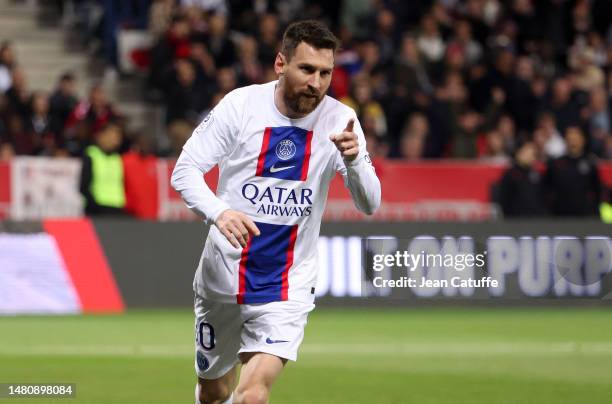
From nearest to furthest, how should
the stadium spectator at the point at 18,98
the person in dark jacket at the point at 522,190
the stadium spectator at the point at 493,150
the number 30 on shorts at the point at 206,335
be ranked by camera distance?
1. the number 30 on shorts at the point at 206,335
2. the person in dark jacket at the point at 522,190
3. the stadium spectator at the point at 18,98
4. the stadium spectator at the point at 493,150

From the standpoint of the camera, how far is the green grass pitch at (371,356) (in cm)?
1017

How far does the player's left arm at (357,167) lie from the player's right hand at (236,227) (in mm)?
544

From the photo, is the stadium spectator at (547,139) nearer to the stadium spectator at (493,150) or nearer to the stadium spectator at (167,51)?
the stadium spectator at (493,150)

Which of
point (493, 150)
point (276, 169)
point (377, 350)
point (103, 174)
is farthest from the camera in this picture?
point (493, 150)

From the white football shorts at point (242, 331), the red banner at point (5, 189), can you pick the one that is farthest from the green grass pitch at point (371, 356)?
the red banner at point (5, 189)

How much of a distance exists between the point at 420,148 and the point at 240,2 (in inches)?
175

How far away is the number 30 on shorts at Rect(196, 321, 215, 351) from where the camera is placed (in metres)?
7.20

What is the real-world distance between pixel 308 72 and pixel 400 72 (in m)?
14.9

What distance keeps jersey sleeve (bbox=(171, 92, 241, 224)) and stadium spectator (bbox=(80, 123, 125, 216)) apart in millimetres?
9991

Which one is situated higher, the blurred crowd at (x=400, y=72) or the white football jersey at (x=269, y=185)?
the white football jersey at (x=269, y=185)

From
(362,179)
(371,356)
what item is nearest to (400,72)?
(371,356)

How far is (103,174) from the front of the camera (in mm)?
17062

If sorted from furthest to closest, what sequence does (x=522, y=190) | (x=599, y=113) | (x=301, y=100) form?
(x=599, y=113), (x=522, y=190), (x=301, y=100)

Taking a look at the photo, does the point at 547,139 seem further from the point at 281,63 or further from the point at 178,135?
the point at 281,63
